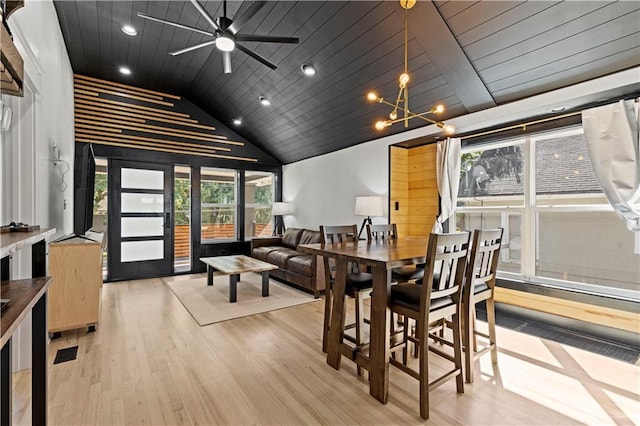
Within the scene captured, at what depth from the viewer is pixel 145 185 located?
539 cm

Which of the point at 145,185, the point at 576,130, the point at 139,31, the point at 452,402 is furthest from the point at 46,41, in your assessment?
the point at 576,130

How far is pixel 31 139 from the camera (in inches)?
96.2

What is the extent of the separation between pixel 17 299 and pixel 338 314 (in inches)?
70.1

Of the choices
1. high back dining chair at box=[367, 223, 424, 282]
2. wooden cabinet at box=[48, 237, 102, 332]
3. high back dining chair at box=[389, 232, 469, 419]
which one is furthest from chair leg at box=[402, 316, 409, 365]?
wooden cabinet at box=[48, 237, 102, 332]

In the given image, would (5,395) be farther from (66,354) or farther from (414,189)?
(414,189)

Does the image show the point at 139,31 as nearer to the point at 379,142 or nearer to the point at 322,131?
the point at 322,131

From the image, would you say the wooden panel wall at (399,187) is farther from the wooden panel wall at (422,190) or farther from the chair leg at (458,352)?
the chair leg at (458,352)

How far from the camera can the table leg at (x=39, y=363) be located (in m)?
1.29

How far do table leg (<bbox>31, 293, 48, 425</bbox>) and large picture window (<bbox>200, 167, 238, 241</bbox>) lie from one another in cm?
475

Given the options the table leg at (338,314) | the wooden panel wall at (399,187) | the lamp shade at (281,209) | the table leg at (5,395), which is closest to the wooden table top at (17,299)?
the table leg at (5,395)

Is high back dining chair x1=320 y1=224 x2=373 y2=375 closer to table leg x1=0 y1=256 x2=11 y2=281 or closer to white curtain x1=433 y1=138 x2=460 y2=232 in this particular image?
white curtain x1=433 y1=138 x2=460 y2=232

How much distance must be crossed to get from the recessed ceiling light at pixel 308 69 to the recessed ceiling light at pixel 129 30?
83.7 inches

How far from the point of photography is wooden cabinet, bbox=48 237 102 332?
2.79 m

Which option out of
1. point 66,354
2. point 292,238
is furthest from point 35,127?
point 292,238
